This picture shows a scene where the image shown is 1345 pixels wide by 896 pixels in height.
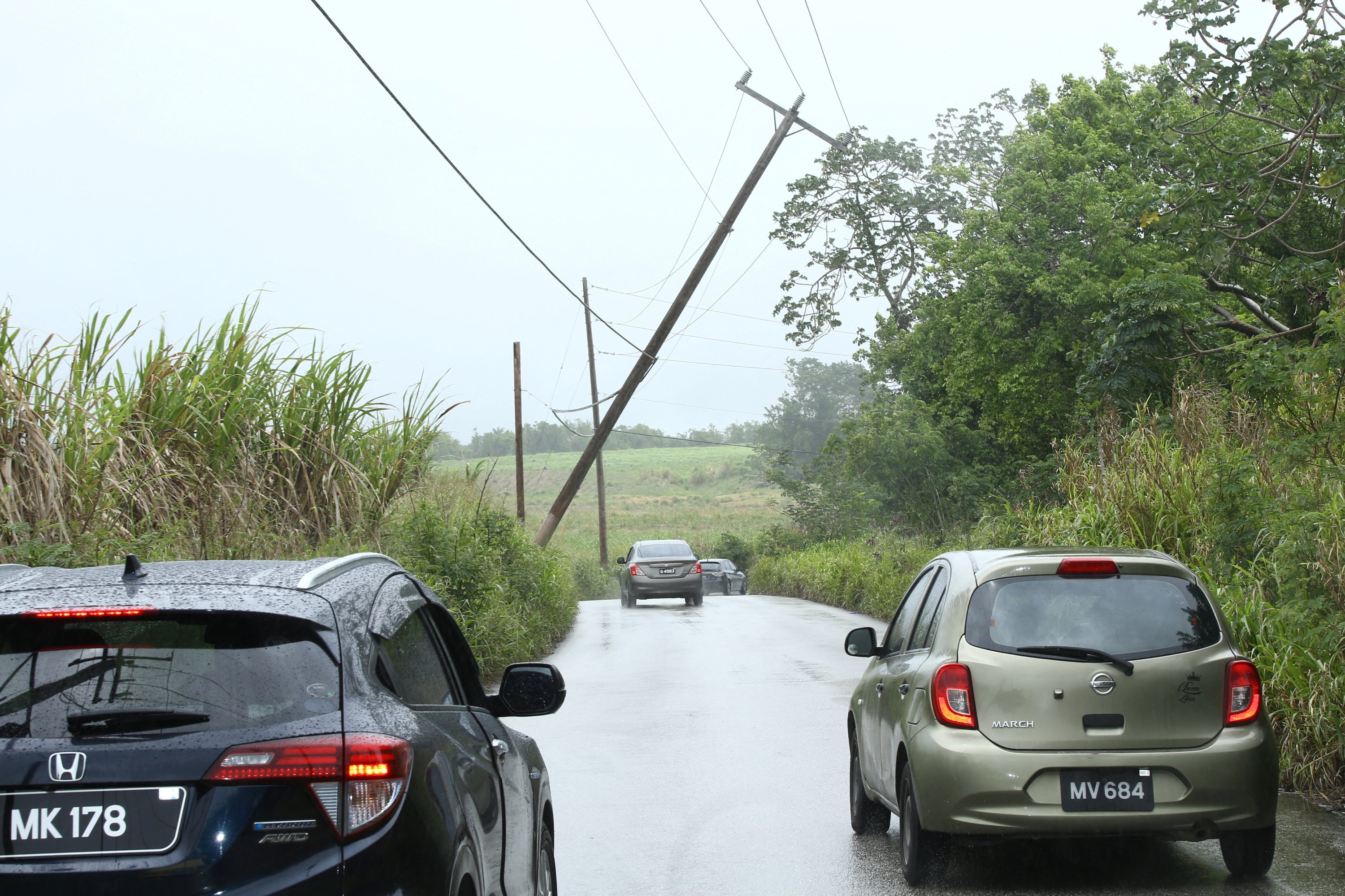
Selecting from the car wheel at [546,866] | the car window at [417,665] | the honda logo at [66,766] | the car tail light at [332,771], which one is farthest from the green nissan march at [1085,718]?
the honda logo at [66,766]

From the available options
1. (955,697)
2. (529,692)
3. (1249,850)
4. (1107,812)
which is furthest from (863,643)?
(529,692)

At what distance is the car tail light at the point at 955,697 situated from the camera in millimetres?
5949

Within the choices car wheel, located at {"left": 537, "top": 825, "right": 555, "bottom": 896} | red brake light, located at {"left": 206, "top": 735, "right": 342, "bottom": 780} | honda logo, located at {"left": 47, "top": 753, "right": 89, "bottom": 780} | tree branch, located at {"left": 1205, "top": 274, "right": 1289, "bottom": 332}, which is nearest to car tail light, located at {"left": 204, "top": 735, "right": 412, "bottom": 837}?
red brake light, located at {"left": 206, "top": 735, "right": 342, "bottom": 780}

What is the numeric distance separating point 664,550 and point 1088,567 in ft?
89.0

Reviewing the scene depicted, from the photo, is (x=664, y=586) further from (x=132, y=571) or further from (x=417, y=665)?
(x=132, y=571)

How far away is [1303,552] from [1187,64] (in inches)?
288

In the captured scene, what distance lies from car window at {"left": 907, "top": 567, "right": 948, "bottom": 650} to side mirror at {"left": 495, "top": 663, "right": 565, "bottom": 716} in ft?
8.09

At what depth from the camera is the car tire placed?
6.10 meters

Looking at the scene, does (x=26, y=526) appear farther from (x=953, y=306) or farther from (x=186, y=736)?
(x=953, y=306)

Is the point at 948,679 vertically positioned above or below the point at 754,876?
above

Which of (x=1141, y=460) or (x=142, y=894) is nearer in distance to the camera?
(x=142, y=894)

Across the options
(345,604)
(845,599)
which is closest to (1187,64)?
(345,604)

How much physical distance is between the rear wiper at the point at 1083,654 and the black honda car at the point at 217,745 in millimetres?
3322

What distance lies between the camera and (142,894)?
2.67 metres
